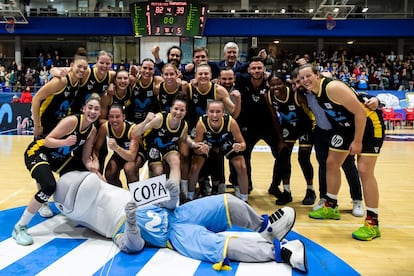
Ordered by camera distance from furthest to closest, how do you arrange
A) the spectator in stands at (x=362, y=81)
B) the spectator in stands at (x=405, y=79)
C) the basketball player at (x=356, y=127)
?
1. the spectator in stands at (x=405, y=79)
2. the spectator in stands at (x=362, y=81)
3. the basketball player at (x=356, y=127)

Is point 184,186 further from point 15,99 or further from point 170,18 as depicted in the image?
point 170,18

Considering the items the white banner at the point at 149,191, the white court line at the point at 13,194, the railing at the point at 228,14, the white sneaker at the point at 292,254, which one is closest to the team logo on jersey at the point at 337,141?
the white sneaker at the point at 292,254

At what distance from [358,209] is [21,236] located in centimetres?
350

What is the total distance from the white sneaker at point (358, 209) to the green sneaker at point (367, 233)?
673 millimetres

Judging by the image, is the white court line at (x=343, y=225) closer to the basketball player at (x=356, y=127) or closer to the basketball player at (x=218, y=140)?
the basketball player at (x=356, y=127)

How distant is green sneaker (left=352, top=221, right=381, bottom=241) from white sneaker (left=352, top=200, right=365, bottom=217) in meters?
0.67

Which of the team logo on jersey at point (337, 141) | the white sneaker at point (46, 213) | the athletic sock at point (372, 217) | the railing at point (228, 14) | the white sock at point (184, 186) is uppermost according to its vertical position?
the railing at point (228, 14)

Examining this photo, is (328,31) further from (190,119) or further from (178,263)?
(178,263)

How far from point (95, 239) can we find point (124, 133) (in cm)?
129

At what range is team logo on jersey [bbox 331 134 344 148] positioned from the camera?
4.32 meters

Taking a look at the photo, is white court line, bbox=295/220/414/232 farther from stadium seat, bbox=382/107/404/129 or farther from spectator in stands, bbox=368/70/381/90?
spectator in stands, bbox=368/70/381/90

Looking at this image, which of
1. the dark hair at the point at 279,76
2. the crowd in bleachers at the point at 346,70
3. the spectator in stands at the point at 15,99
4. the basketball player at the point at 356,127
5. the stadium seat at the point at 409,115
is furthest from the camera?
the crowd in bleachers at the point at 346,70

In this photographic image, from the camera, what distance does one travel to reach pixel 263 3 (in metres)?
21.9

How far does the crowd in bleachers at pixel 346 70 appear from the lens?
16719mm
